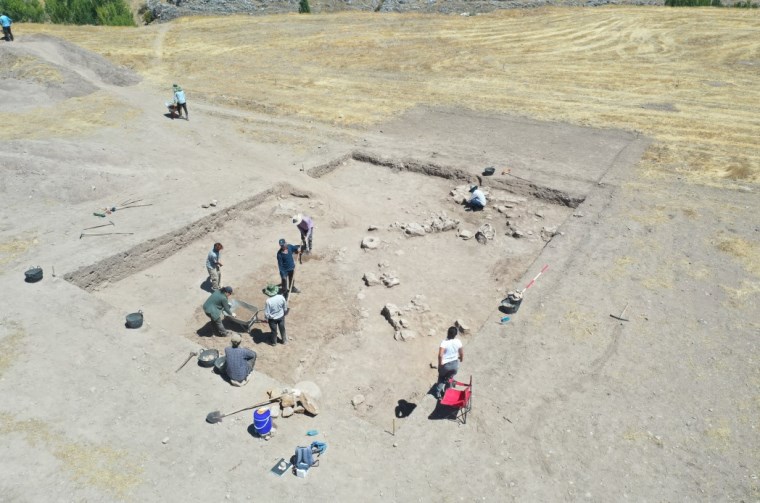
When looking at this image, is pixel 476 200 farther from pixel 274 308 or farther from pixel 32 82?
pixel 32 82

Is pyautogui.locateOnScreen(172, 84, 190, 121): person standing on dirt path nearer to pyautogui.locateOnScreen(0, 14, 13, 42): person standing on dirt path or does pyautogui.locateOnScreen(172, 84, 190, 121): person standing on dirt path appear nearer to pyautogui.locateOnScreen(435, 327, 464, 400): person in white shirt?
pyautogui.locateOnScreen(0, 14, 13, 42): person standing on dirt path

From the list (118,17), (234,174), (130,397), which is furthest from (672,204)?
(118,17)

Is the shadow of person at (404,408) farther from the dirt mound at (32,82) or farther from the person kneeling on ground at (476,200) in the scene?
the dirt mound at (32,82)

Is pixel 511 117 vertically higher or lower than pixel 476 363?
higher

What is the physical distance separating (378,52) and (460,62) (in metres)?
5.95

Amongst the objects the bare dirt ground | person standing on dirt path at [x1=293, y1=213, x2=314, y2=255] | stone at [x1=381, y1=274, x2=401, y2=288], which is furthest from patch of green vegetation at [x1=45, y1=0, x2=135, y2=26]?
stone at [x1=381, y1=274, x2=401, y2=288]

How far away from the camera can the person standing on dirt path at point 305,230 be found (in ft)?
42.1

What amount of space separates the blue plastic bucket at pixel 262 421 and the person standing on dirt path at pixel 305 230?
19.1ft

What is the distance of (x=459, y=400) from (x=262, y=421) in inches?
119

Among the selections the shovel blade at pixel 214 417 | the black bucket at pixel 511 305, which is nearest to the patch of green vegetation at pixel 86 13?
the black bucket at pixel 511 305

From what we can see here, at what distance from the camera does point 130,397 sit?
321 inches

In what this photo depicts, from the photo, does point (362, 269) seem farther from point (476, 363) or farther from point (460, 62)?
point (460, 62)

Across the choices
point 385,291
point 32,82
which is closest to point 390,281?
point 385,291

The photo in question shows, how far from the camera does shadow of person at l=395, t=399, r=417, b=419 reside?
9070 millimetres
